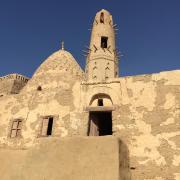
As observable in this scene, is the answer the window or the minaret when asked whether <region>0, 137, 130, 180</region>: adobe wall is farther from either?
the minaret

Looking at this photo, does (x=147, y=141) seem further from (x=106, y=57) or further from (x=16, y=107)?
(x=106, y=57)

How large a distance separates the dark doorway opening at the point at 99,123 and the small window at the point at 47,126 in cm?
220

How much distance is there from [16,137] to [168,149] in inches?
313

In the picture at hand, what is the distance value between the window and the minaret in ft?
20.3

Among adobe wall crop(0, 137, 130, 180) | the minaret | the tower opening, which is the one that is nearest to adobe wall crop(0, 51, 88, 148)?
the tower opening

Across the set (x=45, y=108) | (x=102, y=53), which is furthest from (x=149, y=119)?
(x=102, y=53)

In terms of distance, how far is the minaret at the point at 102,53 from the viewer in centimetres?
2025

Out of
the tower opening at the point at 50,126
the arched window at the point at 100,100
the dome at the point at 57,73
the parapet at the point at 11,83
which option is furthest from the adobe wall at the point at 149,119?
the parapet at the point at 11,83

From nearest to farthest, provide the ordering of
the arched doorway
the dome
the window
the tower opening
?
the arched doorway → the tower opening → the window → the dome

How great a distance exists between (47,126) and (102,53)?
7.70 m

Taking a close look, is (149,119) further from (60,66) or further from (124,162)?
(60,66)

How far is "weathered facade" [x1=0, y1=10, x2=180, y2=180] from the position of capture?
11.4m

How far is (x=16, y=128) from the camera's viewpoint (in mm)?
15867

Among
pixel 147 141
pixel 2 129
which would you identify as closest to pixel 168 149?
pixel 147 141
